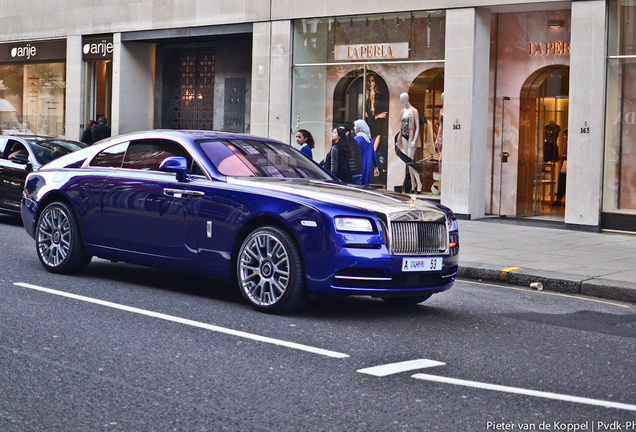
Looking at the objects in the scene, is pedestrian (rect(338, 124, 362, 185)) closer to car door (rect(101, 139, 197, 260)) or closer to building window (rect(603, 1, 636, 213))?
building window (rect(603, 1, 636, 213))

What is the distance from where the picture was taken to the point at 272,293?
727 centimetres

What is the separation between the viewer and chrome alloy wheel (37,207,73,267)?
904 centimetres

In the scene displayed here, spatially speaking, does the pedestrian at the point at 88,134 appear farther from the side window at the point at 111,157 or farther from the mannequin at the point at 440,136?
the side window at the point at 111,157

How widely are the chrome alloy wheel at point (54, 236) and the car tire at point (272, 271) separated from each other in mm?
2475

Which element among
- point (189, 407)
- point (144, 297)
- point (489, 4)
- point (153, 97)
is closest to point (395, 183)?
point (489, 4)

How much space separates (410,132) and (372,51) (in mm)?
2005

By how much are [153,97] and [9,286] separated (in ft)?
56.9

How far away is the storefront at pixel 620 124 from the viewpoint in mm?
15242

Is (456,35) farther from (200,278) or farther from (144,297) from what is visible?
(144,297)

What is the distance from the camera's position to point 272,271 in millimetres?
7258

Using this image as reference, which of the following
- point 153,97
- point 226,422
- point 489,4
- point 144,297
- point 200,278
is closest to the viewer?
point 226,422

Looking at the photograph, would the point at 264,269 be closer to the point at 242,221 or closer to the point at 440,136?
the point at 242,221

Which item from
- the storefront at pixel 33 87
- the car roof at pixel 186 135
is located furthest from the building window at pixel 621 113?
the storefront at pixel 33 87

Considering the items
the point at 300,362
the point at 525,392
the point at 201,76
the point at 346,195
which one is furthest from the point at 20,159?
the point at 525,392
